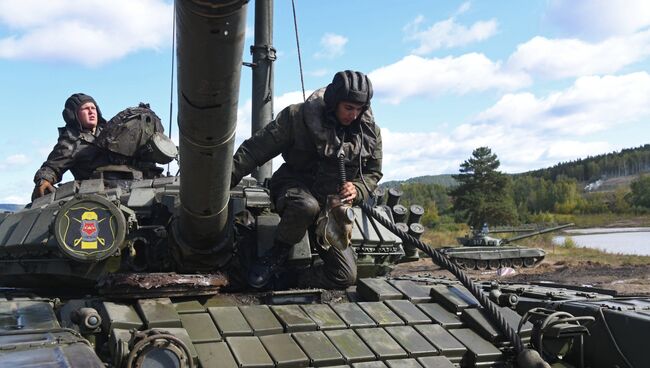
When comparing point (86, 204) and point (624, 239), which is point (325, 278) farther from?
point (624, 239)

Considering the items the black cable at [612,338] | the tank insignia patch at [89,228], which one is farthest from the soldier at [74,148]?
the black cable at [612,338]

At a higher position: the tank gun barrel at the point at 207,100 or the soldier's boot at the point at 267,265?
the tank gun barrel at the point at 207,100

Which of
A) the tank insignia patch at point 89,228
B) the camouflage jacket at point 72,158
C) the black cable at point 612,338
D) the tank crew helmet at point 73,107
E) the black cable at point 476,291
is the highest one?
the tank crew helmet at point 73,107

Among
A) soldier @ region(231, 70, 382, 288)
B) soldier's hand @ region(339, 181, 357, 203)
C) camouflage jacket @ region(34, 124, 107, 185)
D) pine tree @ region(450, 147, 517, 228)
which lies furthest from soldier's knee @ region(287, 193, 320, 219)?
pine tree @ region(450, 147, 517, 228)

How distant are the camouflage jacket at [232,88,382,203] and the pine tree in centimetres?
5813

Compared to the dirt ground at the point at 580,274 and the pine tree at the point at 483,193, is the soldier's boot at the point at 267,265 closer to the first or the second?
the dirt ground at the point at 580,274

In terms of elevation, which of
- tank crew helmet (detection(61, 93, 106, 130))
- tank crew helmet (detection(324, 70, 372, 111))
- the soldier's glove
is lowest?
the soldier's glove

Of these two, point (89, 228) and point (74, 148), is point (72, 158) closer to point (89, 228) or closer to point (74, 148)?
point (74, 148)

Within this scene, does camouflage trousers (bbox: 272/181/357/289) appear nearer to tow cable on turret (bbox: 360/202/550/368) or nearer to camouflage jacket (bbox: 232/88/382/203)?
camouflage jacket (bbox: 232/88/382/203)

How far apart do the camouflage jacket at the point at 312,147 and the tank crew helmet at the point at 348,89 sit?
0.45ft

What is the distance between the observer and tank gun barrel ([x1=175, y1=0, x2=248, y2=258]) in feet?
11.3

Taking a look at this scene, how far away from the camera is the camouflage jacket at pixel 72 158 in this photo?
8.66 meters

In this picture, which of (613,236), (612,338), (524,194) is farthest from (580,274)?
(524,194)

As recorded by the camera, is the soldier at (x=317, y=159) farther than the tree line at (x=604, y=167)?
No
